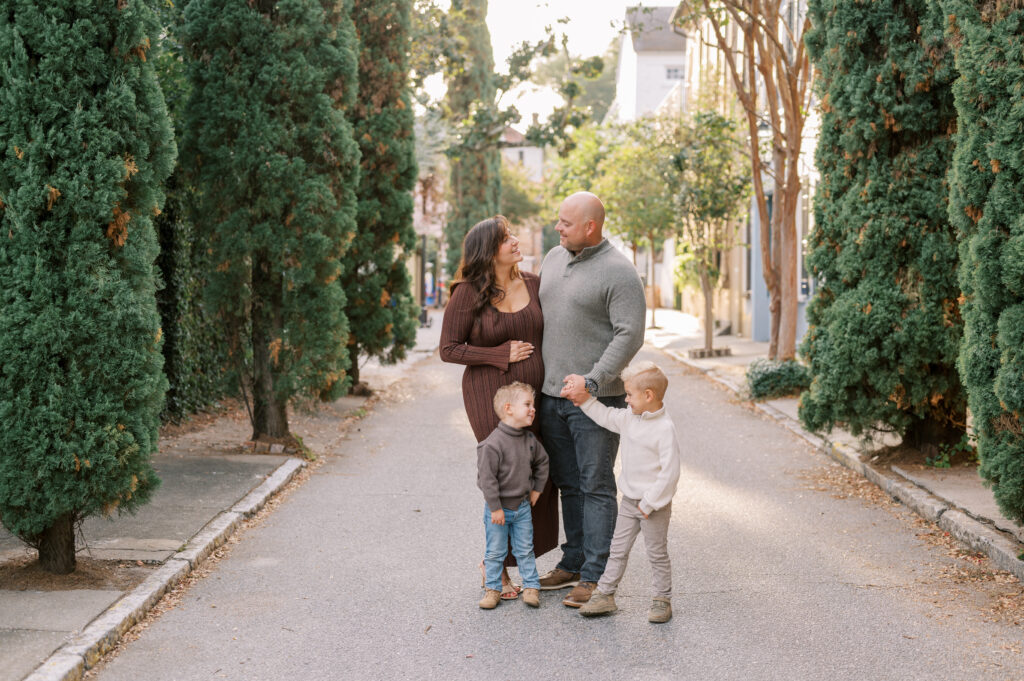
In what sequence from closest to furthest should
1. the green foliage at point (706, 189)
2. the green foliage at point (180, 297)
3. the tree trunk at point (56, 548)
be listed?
the tree trunk at point (56, 548) → the green foliage at point (180, 297) → the green foliage at point (706, 189)

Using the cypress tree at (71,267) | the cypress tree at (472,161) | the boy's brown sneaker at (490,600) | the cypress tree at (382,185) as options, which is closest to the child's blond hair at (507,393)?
the boy's brown sneaker at (490,600)

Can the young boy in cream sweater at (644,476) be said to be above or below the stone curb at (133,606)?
above

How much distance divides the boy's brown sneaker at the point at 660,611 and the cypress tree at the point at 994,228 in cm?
206

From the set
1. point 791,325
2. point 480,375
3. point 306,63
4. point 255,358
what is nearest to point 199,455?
point 255,358

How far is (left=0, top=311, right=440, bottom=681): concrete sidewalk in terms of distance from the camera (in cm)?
489

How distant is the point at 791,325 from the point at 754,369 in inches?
51.9

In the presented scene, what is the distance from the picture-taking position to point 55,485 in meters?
5.66

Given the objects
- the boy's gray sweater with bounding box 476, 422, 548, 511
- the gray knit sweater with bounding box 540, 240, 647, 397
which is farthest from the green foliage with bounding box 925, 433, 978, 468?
the boy's gray sweater with bounding box 476, 422, 548, 511

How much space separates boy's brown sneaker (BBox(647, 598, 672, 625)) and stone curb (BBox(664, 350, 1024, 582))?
83.8 inches

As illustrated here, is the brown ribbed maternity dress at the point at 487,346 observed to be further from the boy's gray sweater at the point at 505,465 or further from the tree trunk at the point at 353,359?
the tree trunk at the point at 353,359

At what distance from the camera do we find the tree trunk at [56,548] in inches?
236

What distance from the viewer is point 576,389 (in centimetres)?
545

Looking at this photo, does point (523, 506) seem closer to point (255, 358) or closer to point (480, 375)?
point (480, 375)

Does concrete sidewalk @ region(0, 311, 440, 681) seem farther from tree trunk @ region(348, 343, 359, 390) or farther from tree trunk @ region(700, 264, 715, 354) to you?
tree trunk @ region(700, 264, 715, 354)
